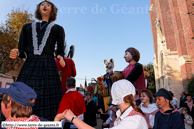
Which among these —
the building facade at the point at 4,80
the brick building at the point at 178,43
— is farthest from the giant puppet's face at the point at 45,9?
the building facade at the point at 4,80

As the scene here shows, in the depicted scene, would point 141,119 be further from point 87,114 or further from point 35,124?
point 87,114

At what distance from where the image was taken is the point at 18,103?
1.50 m

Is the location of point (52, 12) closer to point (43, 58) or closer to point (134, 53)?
point (43, 58)

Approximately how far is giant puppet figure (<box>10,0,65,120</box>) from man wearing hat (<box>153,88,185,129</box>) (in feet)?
6.11

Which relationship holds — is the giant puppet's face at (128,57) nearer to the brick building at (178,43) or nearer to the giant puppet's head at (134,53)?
the giant puppet's head at (134,53)

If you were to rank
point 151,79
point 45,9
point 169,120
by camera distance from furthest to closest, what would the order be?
point 151,79, point 45,9, point 169,120

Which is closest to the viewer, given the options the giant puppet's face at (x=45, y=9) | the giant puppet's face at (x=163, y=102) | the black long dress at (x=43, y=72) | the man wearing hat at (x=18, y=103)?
the man wearing hat at (x=18, y=103)

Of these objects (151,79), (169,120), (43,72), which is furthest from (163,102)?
(151,79)

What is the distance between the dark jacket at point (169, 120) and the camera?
2.78 meters

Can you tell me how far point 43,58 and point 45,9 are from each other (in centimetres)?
108

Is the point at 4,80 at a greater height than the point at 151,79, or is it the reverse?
the point at 4,80

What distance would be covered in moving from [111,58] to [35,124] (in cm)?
940

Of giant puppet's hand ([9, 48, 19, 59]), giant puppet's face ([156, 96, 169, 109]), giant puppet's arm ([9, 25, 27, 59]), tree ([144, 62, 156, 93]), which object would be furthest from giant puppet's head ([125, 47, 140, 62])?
tree ([144, 62, 156, 93])

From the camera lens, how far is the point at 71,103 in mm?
3855
